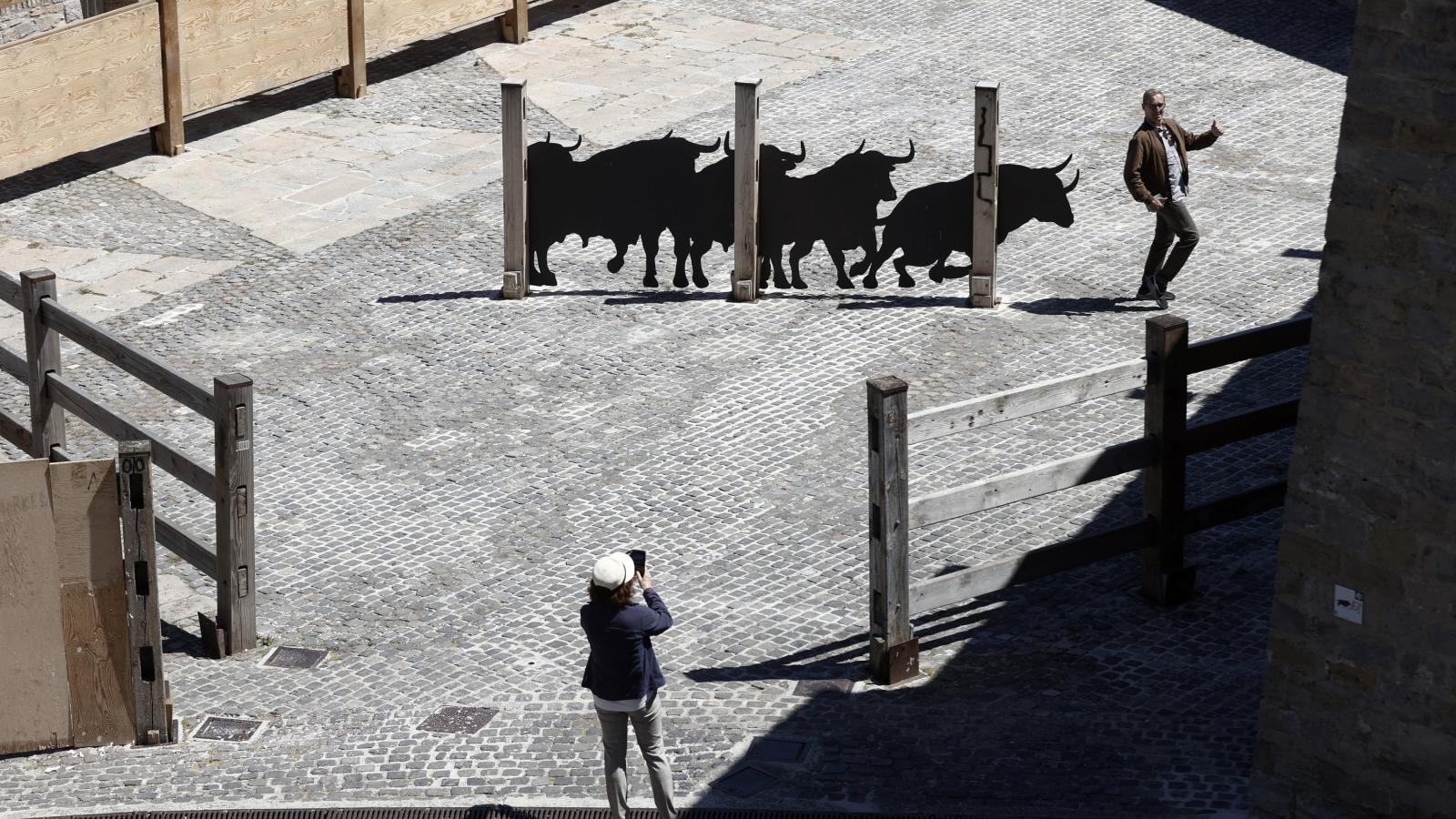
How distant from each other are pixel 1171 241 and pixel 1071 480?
437cm

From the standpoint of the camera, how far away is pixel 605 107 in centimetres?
1734

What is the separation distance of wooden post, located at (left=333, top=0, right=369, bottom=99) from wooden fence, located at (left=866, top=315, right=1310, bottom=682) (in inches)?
423

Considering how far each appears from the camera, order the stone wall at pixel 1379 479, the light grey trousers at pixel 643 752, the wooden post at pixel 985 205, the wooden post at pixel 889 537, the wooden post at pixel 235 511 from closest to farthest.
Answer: the stone wall at pixel 1379 479 → the light grey trousers at pixel 643 752 → the wooden post at pixel 889 537 → the wooden post at pixel 235 511 → the wooden post at pixel 985 205

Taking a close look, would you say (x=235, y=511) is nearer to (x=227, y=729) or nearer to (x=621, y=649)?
(x=227, y=729)

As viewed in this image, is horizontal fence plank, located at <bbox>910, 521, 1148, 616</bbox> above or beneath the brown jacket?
beneath

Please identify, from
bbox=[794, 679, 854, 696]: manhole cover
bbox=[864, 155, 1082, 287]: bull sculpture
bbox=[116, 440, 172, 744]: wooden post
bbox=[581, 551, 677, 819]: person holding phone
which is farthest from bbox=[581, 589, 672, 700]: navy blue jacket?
bbox=[864, 155, 1082, 287]: bull sculpture

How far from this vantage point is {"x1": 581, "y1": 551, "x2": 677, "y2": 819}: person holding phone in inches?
285

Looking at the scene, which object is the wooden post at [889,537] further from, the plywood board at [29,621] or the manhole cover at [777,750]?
the plywood board at [29,621]

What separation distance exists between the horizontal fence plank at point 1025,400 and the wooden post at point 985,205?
3.84m

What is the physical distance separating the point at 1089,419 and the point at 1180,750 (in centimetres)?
364

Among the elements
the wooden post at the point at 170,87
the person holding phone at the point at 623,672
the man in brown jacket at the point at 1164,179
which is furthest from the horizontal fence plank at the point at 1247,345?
the wooden post at the point at 170,87

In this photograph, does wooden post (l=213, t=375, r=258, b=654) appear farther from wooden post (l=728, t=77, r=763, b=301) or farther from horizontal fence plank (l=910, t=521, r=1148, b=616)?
wooden post (l=728, t=77, r=763, b=301)

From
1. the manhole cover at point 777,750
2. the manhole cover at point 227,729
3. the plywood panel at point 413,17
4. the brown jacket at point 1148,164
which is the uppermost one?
the brown jacket at point 1148,164

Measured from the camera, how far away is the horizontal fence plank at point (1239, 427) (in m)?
8.99
